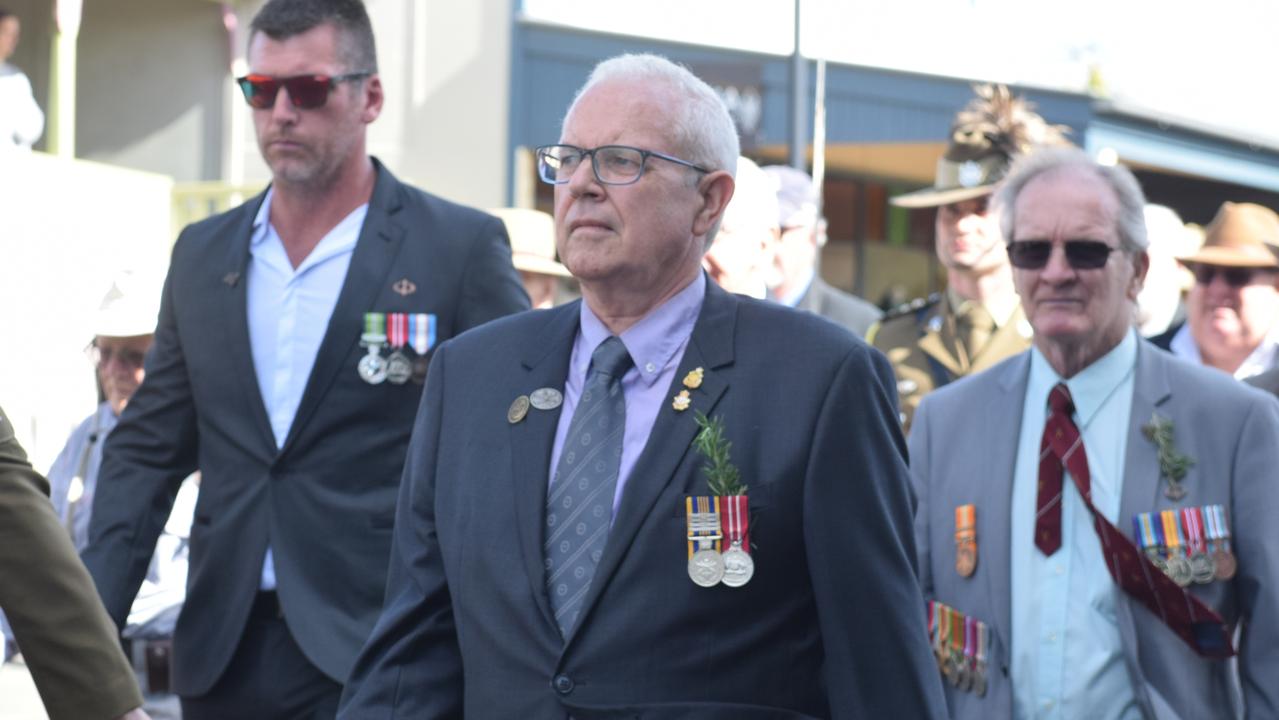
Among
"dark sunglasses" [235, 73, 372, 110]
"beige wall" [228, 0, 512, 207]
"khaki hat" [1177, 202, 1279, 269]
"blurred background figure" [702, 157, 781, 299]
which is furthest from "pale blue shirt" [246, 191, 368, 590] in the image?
"beige wall" [228, 0, 512, 207]

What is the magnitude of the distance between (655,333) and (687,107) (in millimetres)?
439

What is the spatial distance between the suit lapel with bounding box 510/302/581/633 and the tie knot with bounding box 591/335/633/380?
0.09 m

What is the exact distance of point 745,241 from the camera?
7113 millimetres

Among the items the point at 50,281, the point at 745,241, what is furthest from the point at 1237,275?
the point at 50,281

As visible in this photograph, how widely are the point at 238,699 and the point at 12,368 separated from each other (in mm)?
12516

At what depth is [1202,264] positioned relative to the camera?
27.6 feet

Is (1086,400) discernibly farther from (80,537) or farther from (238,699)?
(80,537)

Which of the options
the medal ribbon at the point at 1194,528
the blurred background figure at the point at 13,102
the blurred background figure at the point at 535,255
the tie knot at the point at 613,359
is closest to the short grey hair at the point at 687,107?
the tie knot at the point at 613,359

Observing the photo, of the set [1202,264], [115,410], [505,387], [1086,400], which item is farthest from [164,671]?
[1202,264]

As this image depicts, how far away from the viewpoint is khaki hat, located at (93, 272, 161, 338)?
745 cm

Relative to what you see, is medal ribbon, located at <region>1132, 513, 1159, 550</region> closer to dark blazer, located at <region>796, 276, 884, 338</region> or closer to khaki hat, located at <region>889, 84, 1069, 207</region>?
khaki hat, located at <region>889, 84, 1069, 207</region>

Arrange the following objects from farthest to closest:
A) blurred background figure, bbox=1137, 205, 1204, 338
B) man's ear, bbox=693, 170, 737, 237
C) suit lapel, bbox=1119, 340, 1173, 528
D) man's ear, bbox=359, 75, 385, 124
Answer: blurred background figure, bbox=1137, 205, 1204, 338 → man's ear, bbox=359, 75, 385, 124 → suit lapel, bbox=1119, 340, 1173, 528 → man's ear, bbox=693, 170, 737, 237

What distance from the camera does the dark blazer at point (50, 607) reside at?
12.0 ft

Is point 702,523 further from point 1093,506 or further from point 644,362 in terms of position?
point 1093,506
